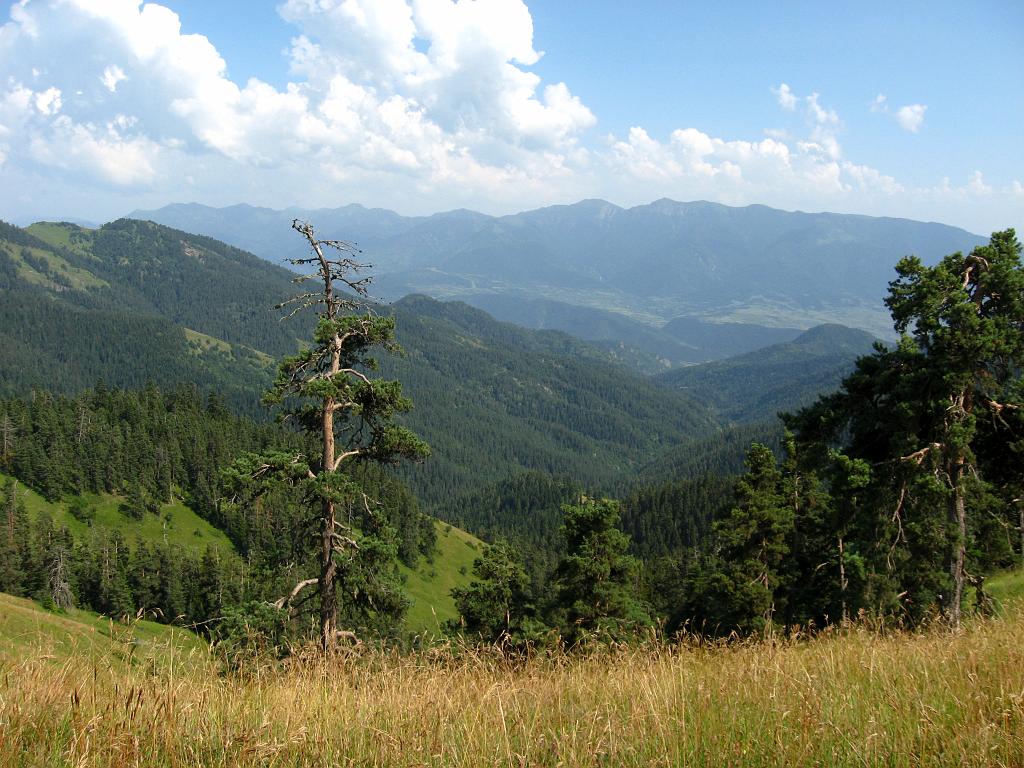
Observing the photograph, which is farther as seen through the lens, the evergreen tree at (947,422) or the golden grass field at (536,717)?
the evergreen tree at (947,422)

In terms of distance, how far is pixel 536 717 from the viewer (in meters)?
3.94

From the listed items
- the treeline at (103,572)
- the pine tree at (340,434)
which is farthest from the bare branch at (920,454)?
the treeline at (103,572)

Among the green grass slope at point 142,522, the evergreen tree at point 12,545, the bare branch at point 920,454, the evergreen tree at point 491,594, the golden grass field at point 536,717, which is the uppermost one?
the bare branch at point 920,454

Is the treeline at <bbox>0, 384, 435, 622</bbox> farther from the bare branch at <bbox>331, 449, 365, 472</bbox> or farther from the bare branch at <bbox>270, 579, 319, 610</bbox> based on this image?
the bare branch at <bbox>270, 579, 319, 610</bbox>

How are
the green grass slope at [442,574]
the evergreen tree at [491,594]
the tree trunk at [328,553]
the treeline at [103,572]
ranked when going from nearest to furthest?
the tree trunk at [328,553] < the evergreen tree at [491,594] < the treeline at [103,572] < the green grass slope at [442,574]

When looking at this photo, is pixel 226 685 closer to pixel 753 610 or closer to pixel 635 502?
pixel 753 610

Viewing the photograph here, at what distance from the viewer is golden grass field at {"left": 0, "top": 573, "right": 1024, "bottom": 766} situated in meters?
3.30

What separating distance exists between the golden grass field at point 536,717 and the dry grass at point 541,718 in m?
0.01

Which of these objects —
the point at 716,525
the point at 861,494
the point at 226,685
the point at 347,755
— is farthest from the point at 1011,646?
the point at 716,525

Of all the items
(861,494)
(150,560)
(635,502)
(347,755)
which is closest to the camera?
(347,755)

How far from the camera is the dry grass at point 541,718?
10.8ft

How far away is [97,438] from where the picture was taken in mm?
100312

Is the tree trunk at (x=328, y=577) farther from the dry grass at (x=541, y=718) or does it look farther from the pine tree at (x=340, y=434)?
the dry grass at (x=541, y=718)

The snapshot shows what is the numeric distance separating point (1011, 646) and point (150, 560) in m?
87.1
